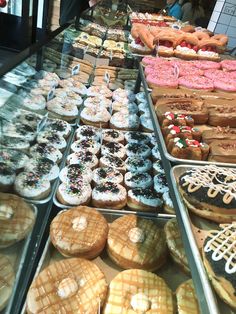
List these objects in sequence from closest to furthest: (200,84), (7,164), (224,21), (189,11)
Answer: (7,164)
(200,84)
(224,21)
(189,11)

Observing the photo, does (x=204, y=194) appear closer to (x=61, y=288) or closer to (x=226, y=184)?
(x=226, y=184)

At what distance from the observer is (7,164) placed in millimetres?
2268

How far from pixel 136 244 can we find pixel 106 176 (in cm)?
73

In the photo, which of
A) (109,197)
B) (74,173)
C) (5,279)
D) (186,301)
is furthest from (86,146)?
(186,301)

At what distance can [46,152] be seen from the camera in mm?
2697

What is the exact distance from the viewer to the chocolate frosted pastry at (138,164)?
2.79m

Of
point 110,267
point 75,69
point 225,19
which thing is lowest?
point 110,267

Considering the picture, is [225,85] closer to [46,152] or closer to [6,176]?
[46,152]

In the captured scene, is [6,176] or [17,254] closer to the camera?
[17,254]

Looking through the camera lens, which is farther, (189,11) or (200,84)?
(189,11)

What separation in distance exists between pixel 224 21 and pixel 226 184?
5.33 metres

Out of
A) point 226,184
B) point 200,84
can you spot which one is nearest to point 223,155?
point 226,184

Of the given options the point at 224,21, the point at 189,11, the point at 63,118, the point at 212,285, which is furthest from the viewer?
the point at 189,11

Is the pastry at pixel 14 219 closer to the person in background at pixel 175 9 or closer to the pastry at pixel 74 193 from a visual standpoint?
the pastry at pixel 74 193
